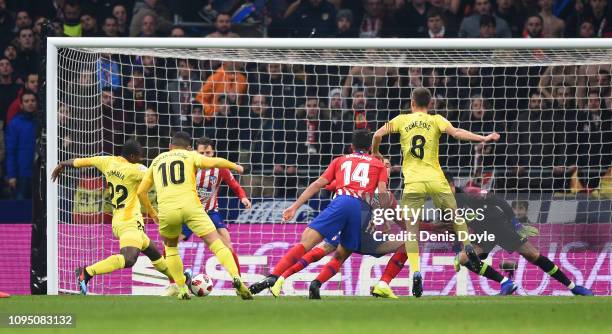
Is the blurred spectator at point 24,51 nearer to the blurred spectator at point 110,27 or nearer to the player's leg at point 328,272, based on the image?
the blurred spectator at point 110,27

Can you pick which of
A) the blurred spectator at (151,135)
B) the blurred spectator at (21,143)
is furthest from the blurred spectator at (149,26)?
the blurred spectator at (151,135)

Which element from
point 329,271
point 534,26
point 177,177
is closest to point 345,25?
point 534,26

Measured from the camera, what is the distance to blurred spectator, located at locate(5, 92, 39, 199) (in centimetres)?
1664

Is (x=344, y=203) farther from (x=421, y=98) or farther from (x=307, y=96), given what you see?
(x=307, y=96)

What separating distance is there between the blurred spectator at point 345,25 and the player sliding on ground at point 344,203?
15.5 feet

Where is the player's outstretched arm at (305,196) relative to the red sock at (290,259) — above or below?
above

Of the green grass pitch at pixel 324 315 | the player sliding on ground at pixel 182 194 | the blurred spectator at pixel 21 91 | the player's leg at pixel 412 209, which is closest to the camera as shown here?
the green grass pitch at pixel 324 315

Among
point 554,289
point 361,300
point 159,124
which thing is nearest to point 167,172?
point 361,300

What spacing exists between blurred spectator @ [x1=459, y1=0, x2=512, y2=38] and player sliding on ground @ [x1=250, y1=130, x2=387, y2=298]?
528cm

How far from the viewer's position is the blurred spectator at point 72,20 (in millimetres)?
18359

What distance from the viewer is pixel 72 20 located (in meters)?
18.4

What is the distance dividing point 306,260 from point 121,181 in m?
2.12

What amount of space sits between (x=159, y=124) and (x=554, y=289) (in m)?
5.14

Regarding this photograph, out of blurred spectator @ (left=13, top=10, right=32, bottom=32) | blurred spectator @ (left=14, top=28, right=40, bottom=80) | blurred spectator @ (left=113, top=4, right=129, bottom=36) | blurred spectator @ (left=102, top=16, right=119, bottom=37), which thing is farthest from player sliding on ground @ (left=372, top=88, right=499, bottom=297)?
blurred spectator @ (left=13, top=10, right=32, bottom=32)
